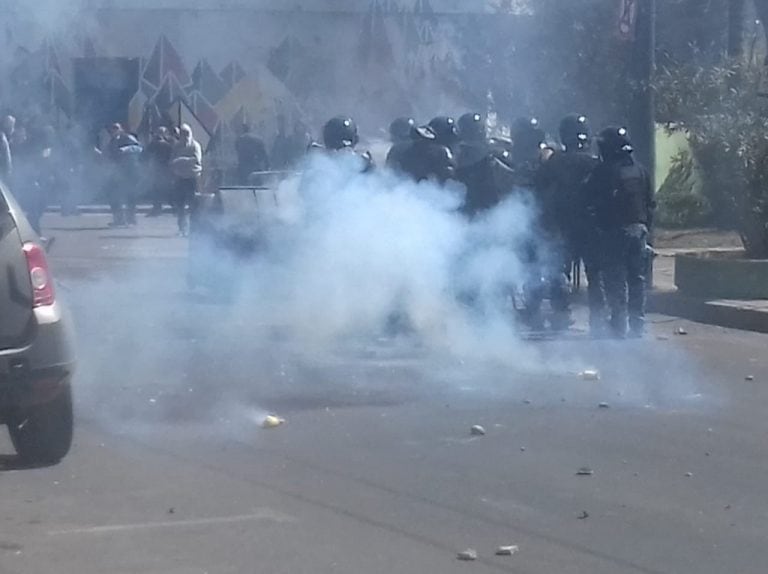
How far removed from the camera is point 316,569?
6.29 metres

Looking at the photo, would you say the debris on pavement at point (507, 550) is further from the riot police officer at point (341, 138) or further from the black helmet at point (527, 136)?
the black helmet at point (527, 136)

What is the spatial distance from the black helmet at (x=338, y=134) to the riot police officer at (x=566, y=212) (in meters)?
1.62

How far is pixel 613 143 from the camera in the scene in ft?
43.9

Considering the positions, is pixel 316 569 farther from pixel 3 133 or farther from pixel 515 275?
pixel 3 133

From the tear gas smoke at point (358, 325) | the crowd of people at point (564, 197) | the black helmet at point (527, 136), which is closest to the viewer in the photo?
Answer: the tear gas smoke at point (358, 325)

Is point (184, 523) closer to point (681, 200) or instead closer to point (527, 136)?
point (527, 136)

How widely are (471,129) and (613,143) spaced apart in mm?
1366

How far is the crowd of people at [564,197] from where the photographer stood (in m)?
13.5

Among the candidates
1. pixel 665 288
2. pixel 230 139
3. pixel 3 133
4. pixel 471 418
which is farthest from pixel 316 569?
pixel 230 139

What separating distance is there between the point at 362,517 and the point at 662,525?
1.24 m

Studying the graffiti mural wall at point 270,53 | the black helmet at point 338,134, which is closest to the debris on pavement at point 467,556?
the black helmet at point 338,134

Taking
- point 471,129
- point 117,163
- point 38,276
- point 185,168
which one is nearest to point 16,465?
point 38,276

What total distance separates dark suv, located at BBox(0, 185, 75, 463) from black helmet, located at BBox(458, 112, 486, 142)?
6650 millimetres

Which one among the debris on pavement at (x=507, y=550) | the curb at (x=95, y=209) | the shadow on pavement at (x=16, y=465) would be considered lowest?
the curb at (x=95, y=209)
